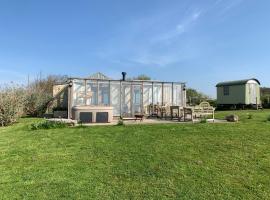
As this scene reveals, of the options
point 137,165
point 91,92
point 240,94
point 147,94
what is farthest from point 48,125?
point 240,94

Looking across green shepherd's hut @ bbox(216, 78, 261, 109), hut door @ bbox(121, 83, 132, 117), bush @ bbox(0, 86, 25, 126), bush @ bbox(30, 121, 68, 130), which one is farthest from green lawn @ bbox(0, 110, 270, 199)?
green shepherd's hut @ bbox(216, 78, 261, 109)

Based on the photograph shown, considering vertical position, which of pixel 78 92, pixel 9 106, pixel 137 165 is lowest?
pixel 137 165

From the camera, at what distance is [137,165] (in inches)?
243

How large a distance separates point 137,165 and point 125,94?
1161 cm

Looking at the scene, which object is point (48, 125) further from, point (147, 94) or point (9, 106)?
point (147, 94)

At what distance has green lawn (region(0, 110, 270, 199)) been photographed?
5.07 meters

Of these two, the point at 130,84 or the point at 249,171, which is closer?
the point at 249,171

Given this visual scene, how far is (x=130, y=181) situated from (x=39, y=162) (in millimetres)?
2119

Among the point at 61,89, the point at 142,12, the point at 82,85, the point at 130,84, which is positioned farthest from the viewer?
the point at 61,89

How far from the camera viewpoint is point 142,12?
1477 cm

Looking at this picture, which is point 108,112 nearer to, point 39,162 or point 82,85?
point 82,85

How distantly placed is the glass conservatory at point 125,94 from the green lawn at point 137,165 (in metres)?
7.52

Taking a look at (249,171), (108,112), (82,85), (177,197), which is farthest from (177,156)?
(82,85)

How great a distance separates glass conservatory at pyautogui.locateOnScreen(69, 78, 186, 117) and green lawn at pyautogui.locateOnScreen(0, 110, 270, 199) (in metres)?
7.52
